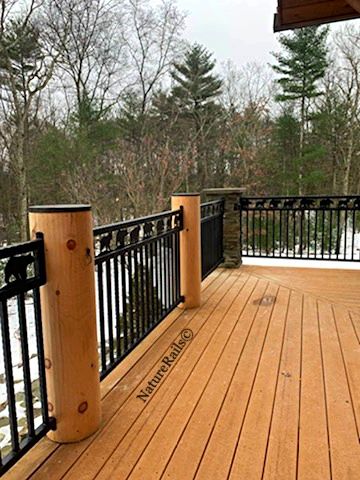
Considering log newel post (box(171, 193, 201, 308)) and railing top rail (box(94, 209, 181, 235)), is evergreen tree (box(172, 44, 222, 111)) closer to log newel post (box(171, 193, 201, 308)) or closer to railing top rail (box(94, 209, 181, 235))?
log newel post (box(171, 193, 201, 308))

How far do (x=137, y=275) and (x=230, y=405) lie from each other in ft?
3.55

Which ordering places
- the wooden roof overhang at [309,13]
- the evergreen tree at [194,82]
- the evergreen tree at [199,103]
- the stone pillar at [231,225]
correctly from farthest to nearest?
the evergreen tree at [194,82]
the evergreen tree at [199,103]
the stone pillar at [231,225]
the wooden roof overhang at [309,13]

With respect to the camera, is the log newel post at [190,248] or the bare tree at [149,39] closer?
the log newel post at [190,248]

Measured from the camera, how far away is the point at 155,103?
1141 cm

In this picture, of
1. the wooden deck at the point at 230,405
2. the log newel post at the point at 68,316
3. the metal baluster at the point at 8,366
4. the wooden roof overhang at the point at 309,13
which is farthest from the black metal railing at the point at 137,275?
the wooden roof overhang at the point at 309,13

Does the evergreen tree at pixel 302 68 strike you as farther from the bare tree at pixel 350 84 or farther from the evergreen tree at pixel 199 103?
the evergreen tree at pixel 199 103

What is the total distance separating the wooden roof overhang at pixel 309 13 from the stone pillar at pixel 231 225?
198 centimetres

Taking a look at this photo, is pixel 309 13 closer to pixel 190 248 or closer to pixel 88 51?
pixel 190 248

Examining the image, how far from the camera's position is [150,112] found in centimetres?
1119

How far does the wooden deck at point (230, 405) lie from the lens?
5.06ft

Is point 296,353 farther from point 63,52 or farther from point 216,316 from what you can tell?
point 63,52

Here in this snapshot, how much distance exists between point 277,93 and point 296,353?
10986mm

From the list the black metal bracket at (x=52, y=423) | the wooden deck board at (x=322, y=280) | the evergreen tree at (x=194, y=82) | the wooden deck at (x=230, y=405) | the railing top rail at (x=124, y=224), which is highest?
the evergreen tree at (x=194, y=82)

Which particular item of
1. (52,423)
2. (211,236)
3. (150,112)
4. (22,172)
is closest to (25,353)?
(52,423)
